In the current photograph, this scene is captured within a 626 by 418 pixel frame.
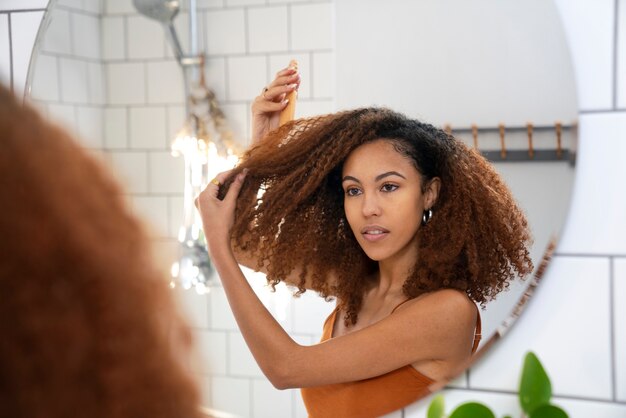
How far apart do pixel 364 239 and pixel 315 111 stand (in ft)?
0.52

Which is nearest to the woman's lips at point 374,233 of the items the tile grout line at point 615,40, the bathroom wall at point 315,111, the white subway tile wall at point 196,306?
the bathroom wall at point 315,111

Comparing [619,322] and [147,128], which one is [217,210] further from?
[619,322]

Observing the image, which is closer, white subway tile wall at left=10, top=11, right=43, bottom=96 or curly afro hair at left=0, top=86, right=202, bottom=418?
curly afro hair at left=0, top=86, right=202, bottom=418

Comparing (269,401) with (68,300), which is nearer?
(68,300)

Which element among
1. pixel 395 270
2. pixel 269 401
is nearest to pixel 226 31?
pixel 395 270

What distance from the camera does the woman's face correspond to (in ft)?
2.45

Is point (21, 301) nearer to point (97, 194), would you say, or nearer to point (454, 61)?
point (97, 194)

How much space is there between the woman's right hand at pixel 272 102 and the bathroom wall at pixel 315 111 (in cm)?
1

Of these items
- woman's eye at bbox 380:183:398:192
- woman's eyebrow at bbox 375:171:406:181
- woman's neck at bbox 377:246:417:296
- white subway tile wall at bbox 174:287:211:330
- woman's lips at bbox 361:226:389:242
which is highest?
woman's eyebrow at bbox 375:171:406:181

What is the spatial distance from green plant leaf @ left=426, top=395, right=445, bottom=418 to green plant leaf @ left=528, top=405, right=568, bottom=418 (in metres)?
0.11

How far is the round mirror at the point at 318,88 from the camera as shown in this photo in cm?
77

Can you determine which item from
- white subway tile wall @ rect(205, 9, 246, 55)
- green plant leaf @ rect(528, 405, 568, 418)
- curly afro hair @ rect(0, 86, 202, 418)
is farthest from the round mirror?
curly afro hair @ rect(0, 86, 202, 418)

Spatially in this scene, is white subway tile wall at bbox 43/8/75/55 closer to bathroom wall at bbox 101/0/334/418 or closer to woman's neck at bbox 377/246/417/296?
bathroom wall at bbox 101/0/334/418

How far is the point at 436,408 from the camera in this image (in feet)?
2.80
